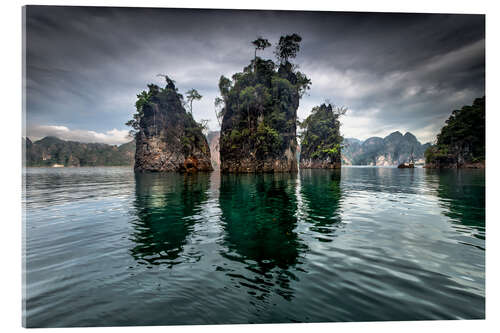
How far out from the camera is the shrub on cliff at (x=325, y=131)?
63562 mm

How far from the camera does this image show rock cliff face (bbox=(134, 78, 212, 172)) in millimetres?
54906

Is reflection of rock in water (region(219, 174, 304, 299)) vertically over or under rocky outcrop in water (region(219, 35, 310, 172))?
under

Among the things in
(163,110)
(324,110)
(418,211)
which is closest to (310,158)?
Result: (324,110)

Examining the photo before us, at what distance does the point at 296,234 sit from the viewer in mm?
5641

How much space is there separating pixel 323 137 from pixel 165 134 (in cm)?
4760

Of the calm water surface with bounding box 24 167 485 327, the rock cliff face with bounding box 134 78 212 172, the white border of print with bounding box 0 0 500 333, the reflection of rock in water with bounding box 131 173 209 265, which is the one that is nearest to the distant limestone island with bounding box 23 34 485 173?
the rock cliff face with bounding box 134 78 212 172

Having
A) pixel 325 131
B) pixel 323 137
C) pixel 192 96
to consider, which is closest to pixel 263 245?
pixel 192 96

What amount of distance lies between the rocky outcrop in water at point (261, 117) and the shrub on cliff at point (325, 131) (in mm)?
24241

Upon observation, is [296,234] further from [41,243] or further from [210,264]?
[41,243]

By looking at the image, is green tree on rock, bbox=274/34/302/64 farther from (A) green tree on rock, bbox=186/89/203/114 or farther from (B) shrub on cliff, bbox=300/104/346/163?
(B) shrub on cliff, bbox=300/104/346/163

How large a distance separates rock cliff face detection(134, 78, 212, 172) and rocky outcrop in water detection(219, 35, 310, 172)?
17.9m

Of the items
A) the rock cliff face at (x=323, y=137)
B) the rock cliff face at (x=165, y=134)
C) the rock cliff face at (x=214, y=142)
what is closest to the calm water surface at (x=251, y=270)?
the rock cliff face at (x=214, y=142)

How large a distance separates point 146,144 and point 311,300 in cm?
6160

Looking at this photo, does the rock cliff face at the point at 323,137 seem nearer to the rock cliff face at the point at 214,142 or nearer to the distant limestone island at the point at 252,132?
the distant limestone island at the point at 252,132
